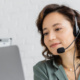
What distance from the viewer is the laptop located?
1.33 feet

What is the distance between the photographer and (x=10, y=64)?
17.0 inches

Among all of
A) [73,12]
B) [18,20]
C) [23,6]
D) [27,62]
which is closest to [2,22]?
[18,20]

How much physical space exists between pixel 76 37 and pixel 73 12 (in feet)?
0.65

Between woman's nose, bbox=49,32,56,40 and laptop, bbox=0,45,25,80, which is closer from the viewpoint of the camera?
laptop, bbox=0,45,25,80

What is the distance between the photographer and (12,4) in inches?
45.3

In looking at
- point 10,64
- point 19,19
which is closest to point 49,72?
point 10,64

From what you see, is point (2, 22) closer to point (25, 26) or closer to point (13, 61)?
point (25, 26)

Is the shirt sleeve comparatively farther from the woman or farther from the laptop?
the laptop

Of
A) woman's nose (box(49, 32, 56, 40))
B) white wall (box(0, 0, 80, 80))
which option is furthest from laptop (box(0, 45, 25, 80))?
white wall (box(0, 0, 80, 80))

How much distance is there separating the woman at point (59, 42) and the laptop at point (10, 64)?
0.30 metres

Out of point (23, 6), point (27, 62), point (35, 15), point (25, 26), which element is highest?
point (23, 6)

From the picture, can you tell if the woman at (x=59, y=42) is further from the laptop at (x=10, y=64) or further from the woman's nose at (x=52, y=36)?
the laptop at (x=10, y=64)

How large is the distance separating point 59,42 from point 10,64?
368 millimetres

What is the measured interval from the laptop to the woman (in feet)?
0.99
